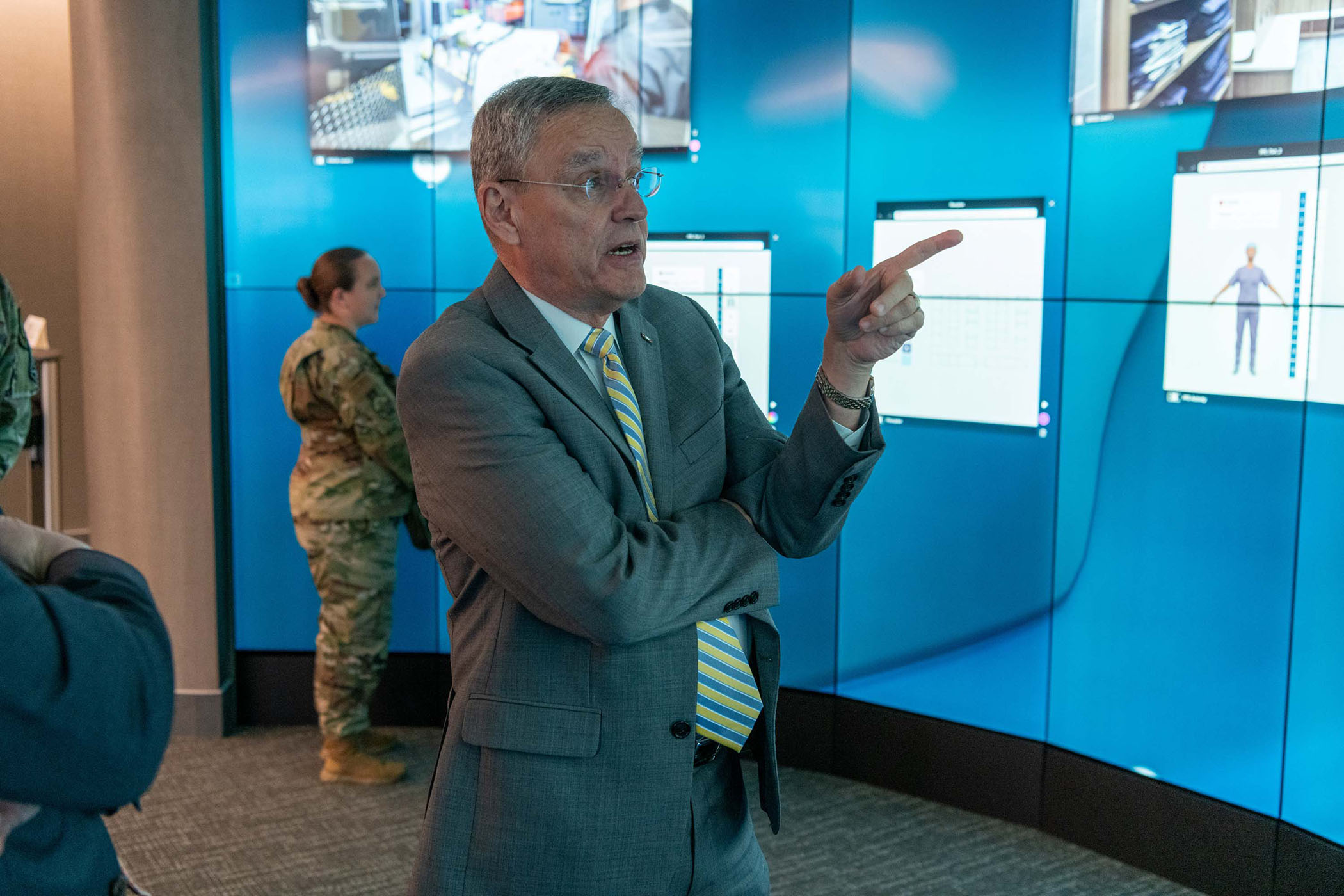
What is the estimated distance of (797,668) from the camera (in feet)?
13.8

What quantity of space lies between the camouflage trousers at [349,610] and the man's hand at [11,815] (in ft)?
10.1

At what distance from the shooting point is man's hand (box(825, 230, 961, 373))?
1.36 m

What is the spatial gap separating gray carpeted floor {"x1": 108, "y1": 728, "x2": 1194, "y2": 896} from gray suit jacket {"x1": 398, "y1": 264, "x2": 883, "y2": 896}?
2074mm

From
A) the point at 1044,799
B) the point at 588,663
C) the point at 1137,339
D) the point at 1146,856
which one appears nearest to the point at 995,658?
the point at 1044,799

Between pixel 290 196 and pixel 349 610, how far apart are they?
1.56 m

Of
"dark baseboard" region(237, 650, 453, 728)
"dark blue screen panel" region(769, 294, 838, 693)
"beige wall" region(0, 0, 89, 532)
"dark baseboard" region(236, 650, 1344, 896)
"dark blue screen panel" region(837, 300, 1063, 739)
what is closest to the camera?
"dark baseboard" region(236, 650, 1344, 896)

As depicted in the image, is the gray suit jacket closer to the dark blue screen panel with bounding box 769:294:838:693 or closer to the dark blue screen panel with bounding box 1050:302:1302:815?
the dark blue screen panel with bounding box 1050:302:1302:815

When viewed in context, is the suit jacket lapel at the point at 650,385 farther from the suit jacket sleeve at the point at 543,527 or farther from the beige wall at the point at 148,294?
the beige wall at the point at 148,294

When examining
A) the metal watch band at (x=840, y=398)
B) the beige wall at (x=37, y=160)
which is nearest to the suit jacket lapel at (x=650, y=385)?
the metal watch band at (x=840, y=398)

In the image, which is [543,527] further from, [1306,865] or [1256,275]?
[1306,865]

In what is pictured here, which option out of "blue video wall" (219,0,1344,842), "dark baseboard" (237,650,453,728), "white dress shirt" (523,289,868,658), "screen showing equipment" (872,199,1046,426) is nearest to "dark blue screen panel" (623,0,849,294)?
"blue video wall" (219,0,1344,842)

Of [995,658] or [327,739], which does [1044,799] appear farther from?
[327,739]

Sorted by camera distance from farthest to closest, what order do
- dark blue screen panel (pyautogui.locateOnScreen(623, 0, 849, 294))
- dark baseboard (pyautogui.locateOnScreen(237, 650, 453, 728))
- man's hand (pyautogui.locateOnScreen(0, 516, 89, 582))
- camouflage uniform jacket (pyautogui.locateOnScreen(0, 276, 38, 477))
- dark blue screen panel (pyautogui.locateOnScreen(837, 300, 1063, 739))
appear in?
dark baseboard (pyautogui.locateOnScreen(237, 650, 453, 728)), dark blue screen panel (pyautogui.locateOnScreen(623, 0, 849, 294)), dark blue screen panel (pyautogui.locateOnScreen(837, 300, 1063, 739)), camouflage uniform jacket (pyautogui.locateOnScreen(0, 276, 38, 477)), man's hand (pyautogui.locateOnScreen(0, 516, 89, 582))

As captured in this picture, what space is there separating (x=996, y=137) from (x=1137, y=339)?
2.50 ft
